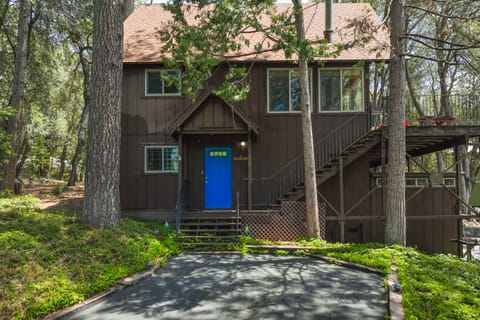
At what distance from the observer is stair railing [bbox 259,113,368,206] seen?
1085cm

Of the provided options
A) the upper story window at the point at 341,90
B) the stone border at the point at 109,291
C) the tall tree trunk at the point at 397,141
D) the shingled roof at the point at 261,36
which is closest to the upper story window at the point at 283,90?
the shingled roof at the point at 261,36

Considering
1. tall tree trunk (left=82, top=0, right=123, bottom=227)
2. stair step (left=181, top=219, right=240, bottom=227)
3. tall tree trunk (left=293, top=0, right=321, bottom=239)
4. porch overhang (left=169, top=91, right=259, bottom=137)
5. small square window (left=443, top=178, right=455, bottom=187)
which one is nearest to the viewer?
tall tree trunk (left=82, top=0, right=123, bottom=227)

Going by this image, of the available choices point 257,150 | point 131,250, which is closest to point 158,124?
point 257,150

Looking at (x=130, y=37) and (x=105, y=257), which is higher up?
(x=130, y=37)

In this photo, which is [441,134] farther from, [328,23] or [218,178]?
[218,178]

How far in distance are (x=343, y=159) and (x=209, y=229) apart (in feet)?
16.0

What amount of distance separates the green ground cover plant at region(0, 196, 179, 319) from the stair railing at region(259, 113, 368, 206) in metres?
4.07

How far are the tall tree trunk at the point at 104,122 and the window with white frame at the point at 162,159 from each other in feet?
10.5

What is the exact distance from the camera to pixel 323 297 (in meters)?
5.04

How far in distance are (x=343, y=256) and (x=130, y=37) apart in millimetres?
11149

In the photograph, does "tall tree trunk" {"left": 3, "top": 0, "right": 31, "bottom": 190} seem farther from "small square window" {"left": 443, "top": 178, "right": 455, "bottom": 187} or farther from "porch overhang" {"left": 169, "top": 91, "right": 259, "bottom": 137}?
"small square window" {"left": 443, "top": 178, "right": 455, "bottom": 187}

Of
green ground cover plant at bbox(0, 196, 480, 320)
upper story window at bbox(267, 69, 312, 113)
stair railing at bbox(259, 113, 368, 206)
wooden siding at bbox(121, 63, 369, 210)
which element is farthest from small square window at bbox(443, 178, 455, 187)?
upper story window at bbox(267, 69, 312, 113)

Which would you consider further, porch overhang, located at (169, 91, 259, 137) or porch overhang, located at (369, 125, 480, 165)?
porch overhang, located at (169, 91, 259, 137)

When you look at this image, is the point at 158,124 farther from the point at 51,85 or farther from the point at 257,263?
the point at 51,85
